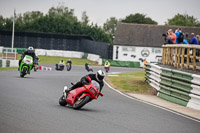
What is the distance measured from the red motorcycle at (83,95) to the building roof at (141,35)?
62869 millimetres

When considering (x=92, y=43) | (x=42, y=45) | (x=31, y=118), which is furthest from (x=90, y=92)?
(x=42, y=45)

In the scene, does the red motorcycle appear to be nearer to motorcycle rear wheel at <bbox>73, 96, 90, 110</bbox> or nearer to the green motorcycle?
motorcycle rear wheel at <bbox>73, 96, 90, 110</bbox>

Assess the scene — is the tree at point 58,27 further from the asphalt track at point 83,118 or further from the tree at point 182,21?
the asphalt track at point 83,118

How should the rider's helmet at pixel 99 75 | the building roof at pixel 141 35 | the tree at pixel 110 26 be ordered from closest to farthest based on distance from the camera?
the rider's helmet at pixel 99 75, the building roof at pixel 141 35, the tree at pixel 110 26

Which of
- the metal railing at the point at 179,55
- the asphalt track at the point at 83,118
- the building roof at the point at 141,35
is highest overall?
the building roof at the point at 141,35

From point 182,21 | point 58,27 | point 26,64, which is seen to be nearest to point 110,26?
point 182,21

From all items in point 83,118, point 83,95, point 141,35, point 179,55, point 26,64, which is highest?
point 141,35

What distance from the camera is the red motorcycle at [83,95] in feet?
36.3

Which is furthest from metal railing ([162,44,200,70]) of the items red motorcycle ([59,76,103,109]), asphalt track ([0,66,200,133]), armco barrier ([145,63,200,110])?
red motorcycle ([59,76,103,109])

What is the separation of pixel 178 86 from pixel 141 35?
198ft

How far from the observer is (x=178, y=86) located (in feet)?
51.9

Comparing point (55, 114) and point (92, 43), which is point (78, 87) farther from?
point (92, 43)

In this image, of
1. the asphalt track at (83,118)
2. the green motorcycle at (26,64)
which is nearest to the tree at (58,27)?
the green motorcycle at (26,64)

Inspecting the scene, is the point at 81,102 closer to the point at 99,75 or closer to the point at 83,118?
the point at 99,75
